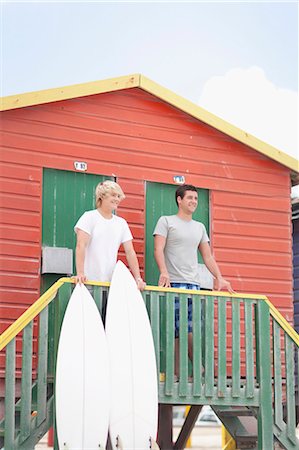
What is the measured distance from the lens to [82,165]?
9531 mm

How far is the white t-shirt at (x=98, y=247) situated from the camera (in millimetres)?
8156

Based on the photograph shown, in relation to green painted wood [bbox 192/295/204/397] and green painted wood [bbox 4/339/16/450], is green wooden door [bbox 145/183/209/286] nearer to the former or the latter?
green painted wood [bbox 192/295/204/397]

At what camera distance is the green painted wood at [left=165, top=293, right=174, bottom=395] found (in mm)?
8195

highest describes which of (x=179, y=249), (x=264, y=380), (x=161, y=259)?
(x=179, y=249)

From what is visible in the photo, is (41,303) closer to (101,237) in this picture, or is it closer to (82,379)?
(82,379)

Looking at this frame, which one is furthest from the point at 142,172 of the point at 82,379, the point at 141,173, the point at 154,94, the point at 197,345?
the point at 82,379

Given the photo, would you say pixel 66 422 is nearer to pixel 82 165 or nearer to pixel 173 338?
pixel 173 338

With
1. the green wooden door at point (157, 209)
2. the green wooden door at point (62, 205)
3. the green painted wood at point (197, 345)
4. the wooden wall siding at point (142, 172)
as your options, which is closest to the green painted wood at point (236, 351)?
the green painted wood at point (197, 345)

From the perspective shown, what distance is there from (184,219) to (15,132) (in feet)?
6.81

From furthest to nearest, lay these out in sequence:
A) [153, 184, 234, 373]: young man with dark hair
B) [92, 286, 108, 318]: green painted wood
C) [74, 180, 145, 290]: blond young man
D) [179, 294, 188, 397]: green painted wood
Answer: [153, 184, 234, 373]: young man with dark hair
[179, 294, 188, 397]: green painted wood
[74, 180, 145, 290]: blond young man
[92, 286, 108, 318]: green painted wood

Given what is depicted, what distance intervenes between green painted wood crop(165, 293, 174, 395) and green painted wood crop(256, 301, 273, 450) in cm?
101

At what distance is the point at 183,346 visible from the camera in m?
8.34

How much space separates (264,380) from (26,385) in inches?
100

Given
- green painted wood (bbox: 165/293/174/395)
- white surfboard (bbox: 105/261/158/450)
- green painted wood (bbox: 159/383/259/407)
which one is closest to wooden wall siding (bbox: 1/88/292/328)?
green painted wood (bbox: 165/293/174/395)
